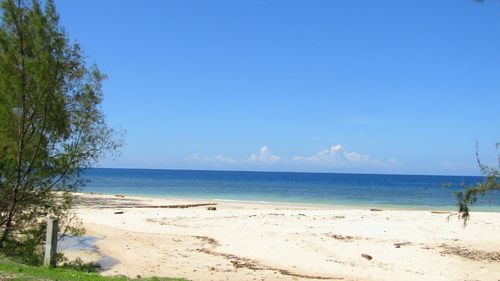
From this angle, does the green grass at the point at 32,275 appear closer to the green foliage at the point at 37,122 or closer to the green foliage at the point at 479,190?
the green foliage at the point at 37,122

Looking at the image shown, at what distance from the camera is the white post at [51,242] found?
1094 cm

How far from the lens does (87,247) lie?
652 inches

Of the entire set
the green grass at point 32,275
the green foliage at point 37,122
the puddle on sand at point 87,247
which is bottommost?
the puddle on sand at point 87,247

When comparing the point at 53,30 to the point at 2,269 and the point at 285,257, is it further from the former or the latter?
the point at 285,257

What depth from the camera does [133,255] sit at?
15.3m

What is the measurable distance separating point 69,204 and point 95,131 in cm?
192

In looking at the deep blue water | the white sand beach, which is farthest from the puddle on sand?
the deep blue water

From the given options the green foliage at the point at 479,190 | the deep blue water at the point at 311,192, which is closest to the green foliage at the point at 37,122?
the deep blue water at the point at 311,192

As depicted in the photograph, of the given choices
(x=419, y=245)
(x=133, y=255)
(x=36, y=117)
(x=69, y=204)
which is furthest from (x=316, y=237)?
(x=36, y=117)

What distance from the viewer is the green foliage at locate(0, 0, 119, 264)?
1153 centimetres

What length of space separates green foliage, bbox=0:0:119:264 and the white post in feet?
3.55

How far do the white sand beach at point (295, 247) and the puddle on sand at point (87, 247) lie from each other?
0.81 ft

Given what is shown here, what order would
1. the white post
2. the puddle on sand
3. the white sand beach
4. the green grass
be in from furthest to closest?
the puddle on sand → the white sand beach → the white post → the green grass

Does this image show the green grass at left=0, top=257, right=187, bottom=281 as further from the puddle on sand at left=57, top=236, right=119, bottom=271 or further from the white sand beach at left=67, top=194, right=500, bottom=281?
the puddle on sand at left=57, top=236, right=119, bottom=271
